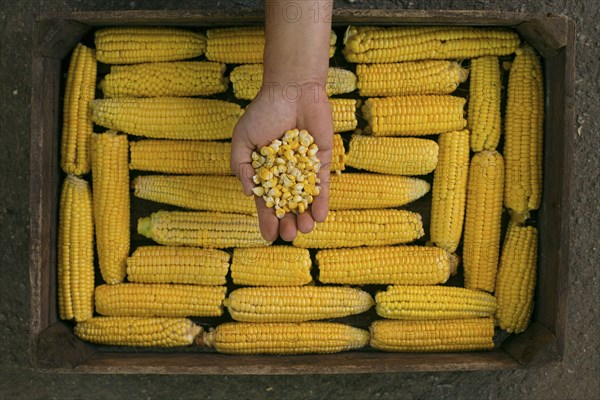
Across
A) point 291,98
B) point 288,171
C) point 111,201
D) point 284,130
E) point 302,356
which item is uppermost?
point 291,98

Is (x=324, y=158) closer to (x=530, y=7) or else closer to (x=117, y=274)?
(x=117, y=274)

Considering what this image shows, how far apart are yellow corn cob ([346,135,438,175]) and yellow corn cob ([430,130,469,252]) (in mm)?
49

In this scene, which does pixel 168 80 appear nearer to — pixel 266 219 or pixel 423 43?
pixel 266 219

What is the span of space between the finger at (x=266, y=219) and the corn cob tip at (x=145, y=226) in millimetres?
490

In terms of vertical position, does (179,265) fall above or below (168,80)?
below

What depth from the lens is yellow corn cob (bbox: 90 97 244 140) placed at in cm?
204

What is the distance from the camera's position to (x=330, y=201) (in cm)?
210

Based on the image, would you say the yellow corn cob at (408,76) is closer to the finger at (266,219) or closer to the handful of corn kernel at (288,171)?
the handful of corn kernel at (288,171)

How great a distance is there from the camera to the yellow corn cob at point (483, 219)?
212 cm

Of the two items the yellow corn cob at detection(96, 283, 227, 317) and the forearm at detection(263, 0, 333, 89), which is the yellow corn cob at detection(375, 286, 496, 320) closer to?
the yellow corn cob at detection(96, 283, 227, 317)

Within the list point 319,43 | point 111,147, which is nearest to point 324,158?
point 319,43

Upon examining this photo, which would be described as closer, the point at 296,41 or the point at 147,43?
the point at 296,41

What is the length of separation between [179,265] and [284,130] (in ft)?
2.24

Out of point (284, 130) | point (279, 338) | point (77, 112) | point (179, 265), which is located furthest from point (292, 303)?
point (77, 112)
